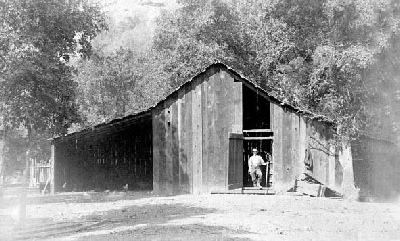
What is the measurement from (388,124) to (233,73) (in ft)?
32.2

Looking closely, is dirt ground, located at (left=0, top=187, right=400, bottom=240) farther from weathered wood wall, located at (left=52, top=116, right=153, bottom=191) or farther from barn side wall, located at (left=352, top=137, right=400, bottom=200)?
weathered wood wall, located at (left=52, top=116, right=153, bottom=191)

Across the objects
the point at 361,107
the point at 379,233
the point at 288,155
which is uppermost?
the point at 361,107

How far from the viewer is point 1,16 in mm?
18844

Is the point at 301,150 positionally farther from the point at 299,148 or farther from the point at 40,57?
the point at 40,57

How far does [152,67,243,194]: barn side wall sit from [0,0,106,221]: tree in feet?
13.5

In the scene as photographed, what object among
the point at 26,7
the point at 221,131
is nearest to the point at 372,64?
the point at 221,131

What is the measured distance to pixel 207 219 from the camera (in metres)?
13.8

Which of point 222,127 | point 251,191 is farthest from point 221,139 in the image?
point 251,191

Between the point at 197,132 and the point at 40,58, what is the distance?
22.3 feet

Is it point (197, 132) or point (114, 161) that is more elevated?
point (197, 132)

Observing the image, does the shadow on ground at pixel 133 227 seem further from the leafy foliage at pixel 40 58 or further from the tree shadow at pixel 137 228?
the leafy foliage at pixel 40 58

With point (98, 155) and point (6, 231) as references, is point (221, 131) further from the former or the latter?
point (6, 231)

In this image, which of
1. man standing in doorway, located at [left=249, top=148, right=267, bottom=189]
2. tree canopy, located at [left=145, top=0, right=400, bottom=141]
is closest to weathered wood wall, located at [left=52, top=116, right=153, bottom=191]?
tree canopy, located at [left=145, top=0, right=400, bottom=141]

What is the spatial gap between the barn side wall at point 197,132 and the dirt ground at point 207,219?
1.32m
